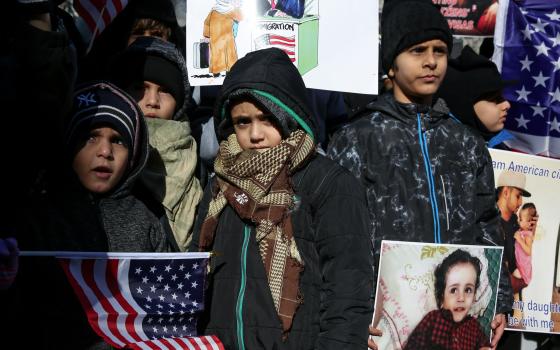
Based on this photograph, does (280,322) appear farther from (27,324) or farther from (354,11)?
(354,11)

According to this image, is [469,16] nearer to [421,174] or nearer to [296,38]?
[296,38]

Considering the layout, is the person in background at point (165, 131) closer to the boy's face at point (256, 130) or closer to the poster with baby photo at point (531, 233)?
the boy's face at point (256, 130)

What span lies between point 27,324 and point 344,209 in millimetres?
1351

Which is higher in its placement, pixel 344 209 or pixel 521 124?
pixel 521 124

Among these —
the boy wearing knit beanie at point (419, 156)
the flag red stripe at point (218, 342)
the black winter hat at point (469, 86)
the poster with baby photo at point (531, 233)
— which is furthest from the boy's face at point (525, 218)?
the flag red stripe at point (218, 342)

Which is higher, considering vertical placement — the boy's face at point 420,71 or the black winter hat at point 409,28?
the black winter hat at point 409,28

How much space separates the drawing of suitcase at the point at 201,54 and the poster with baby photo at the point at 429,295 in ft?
4.89

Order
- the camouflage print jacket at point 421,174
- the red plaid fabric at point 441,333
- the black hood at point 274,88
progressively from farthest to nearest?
the camouflage print jacket at point 421,174, the red plaid fabric at point 441,333, the black hood at point 274,88

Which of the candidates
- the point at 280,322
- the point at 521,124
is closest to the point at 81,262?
the point at 280,322

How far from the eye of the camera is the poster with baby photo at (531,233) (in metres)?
5.93

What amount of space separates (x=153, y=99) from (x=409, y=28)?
137 cm

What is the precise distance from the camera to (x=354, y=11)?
554cm

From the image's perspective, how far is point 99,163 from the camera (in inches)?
171

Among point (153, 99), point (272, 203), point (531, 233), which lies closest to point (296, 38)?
point (153, 99)
